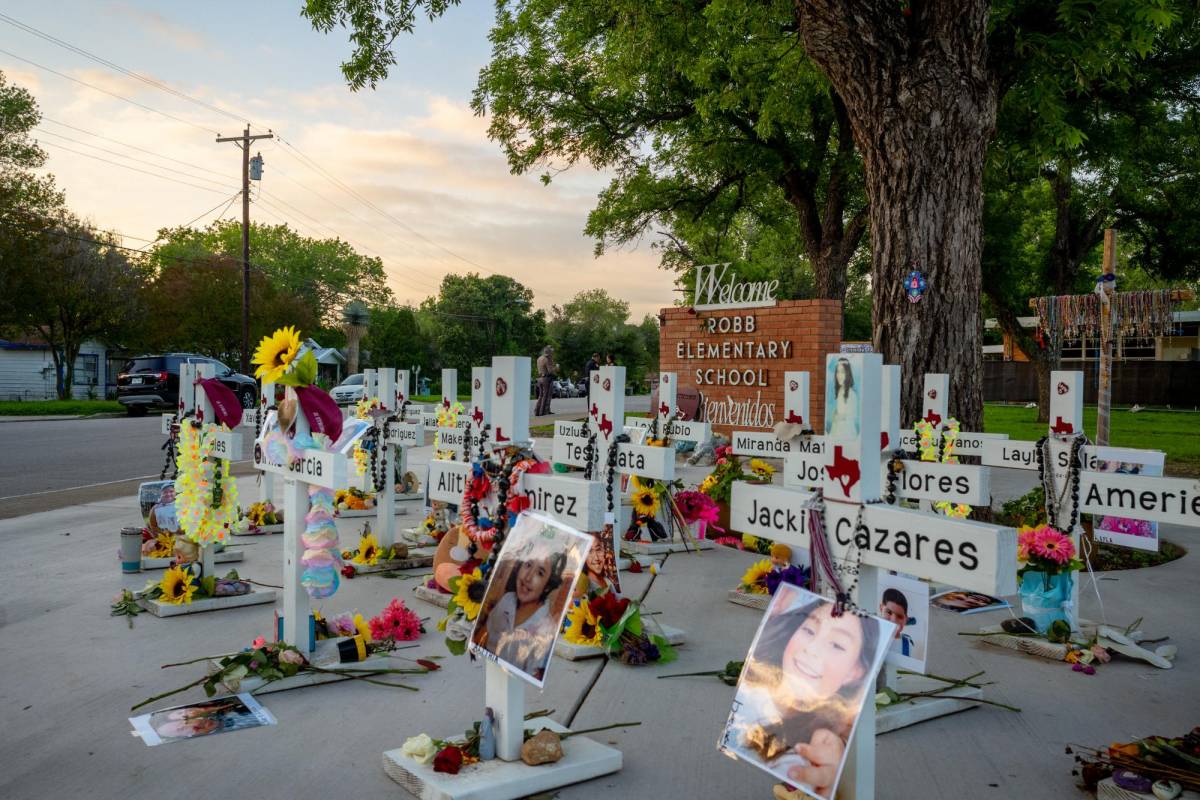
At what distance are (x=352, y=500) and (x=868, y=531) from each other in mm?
7909

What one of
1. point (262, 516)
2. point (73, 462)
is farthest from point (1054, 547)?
point (73, 462)

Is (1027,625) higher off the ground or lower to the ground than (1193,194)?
lower

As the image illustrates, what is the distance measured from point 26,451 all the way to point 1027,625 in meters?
16.9

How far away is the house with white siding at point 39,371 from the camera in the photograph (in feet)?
145

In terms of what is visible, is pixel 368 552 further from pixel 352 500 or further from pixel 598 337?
pixel 598 337

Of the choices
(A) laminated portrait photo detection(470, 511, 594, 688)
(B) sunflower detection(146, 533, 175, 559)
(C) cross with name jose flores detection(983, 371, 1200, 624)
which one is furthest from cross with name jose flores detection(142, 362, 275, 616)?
(C) cross with name jose flores detection(983, 371, 1200, 624)

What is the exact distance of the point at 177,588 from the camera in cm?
572

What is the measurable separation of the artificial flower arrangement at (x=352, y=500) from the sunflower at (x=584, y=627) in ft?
17.7

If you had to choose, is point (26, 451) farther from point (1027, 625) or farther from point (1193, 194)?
point (1193, 194)

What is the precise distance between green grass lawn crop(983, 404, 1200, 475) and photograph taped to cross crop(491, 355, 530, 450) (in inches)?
478

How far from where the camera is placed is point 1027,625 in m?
5.20

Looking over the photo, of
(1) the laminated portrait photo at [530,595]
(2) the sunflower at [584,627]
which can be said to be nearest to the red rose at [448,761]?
Answer: (1) the laminated portrait photo at [530,595]

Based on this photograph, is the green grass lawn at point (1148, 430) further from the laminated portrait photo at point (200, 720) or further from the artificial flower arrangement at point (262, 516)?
the laminated portrait photo at point (200, 720)

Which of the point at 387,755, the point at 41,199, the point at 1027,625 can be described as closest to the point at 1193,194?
the point at 1027,625
